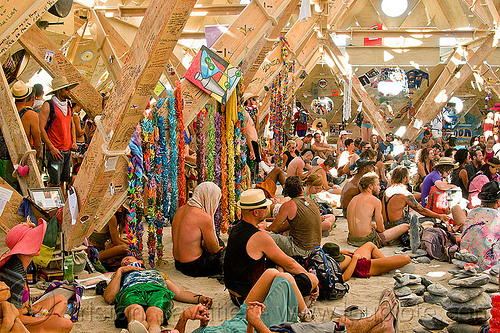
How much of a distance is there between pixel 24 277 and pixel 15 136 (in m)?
2.56

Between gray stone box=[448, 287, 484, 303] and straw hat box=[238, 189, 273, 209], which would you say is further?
straw hat box=[238, 189, 273, 209]

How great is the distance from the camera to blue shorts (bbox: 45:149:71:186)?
6.50 m

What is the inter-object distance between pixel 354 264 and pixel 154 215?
2.24 meters

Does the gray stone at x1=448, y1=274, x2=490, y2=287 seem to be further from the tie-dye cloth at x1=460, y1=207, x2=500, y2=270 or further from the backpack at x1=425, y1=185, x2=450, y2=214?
the backpack at x1=425, y1=185, x2=450, y2=214

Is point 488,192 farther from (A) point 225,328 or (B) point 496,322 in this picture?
(A) point 225,328

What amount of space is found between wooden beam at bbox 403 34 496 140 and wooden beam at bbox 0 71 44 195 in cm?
1370

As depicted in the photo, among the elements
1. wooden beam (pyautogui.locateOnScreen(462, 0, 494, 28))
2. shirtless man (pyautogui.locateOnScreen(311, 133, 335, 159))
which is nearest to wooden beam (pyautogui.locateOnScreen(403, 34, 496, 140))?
wooden beam (pyautogui.locateOnScreen(462, 0, 494, 28))

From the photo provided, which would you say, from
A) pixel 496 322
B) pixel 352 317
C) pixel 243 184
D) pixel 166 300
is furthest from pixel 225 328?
pixel 243 184

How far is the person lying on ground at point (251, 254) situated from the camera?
4.18 metres

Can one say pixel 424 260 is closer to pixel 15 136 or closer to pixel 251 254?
pixel 251 254

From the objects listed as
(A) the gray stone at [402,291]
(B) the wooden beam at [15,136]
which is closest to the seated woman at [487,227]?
(A) the gray stone at [402,291]

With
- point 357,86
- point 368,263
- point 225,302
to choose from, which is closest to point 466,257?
point 368,263

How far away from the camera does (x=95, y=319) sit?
4.10 meters

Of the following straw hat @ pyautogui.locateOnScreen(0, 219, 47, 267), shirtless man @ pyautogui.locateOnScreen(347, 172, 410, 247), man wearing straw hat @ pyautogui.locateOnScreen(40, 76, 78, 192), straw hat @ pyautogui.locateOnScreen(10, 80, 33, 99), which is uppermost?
straw hat @ pyautogui.locateOnScreen(10, 80, 33, 99)
